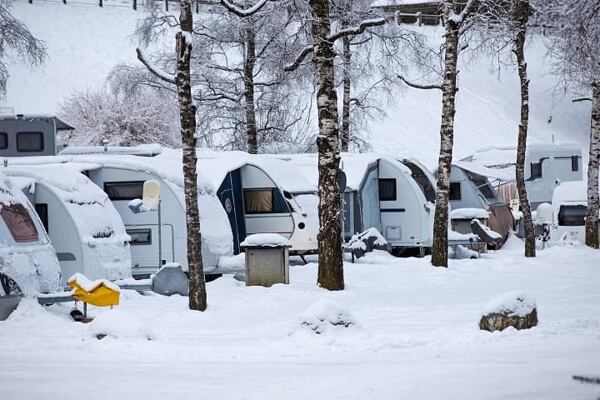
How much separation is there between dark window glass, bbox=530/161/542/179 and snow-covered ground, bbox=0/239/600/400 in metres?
23.1

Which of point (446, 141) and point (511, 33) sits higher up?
point (511, 33)

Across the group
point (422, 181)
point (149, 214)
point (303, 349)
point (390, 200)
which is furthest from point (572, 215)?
point (303, 349)

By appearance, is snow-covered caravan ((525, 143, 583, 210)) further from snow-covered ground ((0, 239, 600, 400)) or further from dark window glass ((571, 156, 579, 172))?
snow-covered ground ((0, 239, 600, 400))

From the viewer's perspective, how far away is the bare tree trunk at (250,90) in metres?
26.9

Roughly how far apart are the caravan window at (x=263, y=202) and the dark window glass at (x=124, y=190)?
3730 millimetres

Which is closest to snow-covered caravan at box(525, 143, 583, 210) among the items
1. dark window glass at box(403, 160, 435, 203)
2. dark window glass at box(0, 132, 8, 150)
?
dark window glass at box(403, 160, 435, 203)

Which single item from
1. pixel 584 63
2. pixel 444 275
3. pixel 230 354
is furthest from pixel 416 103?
pixel 230 354

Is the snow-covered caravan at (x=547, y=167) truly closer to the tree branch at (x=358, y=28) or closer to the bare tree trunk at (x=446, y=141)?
the bare tree trunk at (x=446, y=141)

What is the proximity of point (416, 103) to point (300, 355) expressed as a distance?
60.5 metres

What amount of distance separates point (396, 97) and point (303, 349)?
56432 millimetres

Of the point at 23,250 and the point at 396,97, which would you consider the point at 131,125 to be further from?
the point at 23,250

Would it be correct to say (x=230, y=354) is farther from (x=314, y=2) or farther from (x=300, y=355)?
(x=314, y=2)

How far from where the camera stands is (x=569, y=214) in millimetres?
28234

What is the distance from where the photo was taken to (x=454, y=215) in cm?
2580
